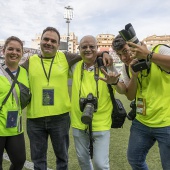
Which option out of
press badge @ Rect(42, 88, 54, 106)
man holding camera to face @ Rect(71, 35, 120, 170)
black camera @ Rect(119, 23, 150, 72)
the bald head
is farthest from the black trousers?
black camera @ Rect(119, 23, 150, 72)

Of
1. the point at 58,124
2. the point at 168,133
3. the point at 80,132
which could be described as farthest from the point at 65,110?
the point at 168,133

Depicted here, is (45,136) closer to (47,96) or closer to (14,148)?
(14,148)

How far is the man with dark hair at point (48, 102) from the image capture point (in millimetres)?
2619

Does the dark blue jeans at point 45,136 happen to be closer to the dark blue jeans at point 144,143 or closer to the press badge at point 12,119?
the press badge at point 12,119

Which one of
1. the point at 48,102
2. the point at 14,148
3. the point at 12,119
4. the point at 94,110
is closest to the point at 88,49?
the point at 94,110

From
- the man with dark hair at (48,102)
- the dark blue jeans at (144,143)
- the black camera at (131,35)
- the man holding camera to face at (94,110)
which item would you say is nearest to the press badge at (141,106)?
the dark blue jeans at (144,143)

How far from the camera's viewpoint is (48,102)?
2619mm

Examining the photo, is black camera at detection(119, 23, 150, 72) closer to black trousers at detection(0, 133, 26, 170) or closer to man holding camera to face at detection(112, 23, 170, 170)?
man holding camera to face at detection(112, 23, 170, 170)

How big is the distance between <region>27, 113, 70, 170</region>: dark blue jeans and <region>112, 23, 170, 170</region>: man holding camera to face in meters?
0.86

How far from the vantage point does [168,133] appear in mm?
2045

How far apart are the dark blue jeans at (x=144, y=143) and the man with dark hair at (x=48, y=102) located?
0.88 meters

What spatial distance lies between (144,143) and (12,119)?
147 centimetres

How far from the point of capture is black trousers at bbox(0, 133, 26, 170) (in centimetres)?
247

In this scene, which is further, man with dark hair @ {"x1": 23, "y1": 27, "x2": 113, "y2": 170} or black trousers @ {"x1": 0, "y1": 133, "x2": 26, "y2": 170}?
man with dark hair @ {"x1": 23, "y1": 27, "x2": 113, "y2": 170}
